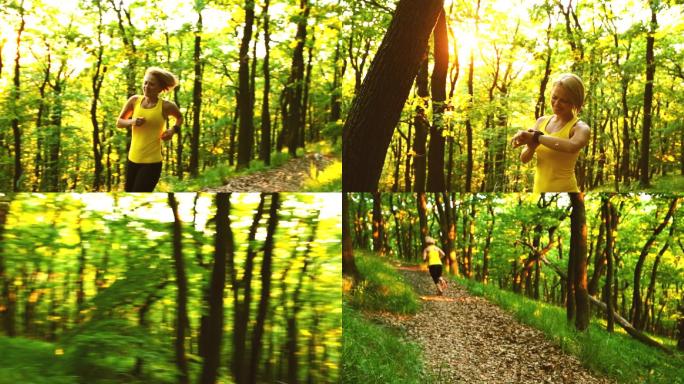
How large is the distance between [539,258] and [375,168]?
4.45ft

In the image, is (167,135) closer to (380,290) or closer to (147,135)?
(147,135)

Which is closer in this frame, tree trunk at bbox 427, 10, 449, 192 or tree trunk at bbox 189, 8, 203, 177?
→ tree trunk at bbox 427, 10, 449, 192

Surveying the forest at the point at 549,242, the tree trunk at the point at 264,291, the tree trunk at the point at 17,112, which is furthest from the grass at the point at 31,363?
the tree trunk at the point at 17,112

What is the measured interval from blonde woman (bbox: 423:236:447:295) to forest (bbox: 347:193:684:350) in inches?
1.5

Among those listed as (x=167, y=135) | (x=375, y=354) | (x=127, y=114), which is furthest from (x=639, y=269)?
(x=127, y=114)

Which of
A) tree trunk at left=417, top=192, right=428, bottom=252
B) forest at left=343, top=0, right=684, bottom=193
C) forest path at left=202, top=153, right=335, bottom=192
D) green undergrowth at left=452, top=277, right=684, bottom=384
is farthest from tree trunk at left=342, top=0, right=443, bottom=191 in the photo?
forest path at left=202, top=153, right=335, bottom=192

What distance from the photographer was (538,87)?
12.3m

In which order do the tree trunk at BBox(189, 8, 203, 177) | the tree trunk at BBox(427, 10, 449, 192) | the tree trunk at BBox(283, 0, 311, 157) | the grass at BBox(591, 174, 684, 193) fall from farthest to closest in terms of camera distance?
the grass at BBox(591, 174, 684, 193) < the tree trunk at BBox(189, 8, 203, 177) < the tree trunk at BBox(283, 0, 311, 157) < the tree trunk at BBox(427, 10, 449, 192)

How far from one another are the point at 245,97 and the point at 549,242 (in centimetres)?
626

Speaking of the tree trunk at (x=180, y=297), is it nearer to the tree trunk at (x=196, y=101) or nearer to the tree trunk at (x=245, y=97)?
the tree trunk at (x=245, y=97)

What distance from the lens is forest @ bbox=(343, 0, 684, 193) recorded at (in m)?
7.19

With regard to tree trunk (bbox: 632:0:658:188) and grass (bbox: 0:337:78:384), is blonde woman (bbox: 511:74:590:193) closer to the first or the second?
grass (bbox: 0:337:78:384)

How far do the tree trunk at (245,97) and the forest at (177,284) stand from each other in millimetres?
4915

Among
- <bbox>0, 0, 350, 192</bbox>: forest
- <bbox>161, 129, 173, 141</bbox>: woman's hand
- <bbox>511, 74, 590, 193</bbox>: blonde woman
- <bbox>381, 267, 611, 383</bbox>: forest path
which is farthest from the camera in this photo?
<bbox>0, 0, 350, 192</bbox>: forest
